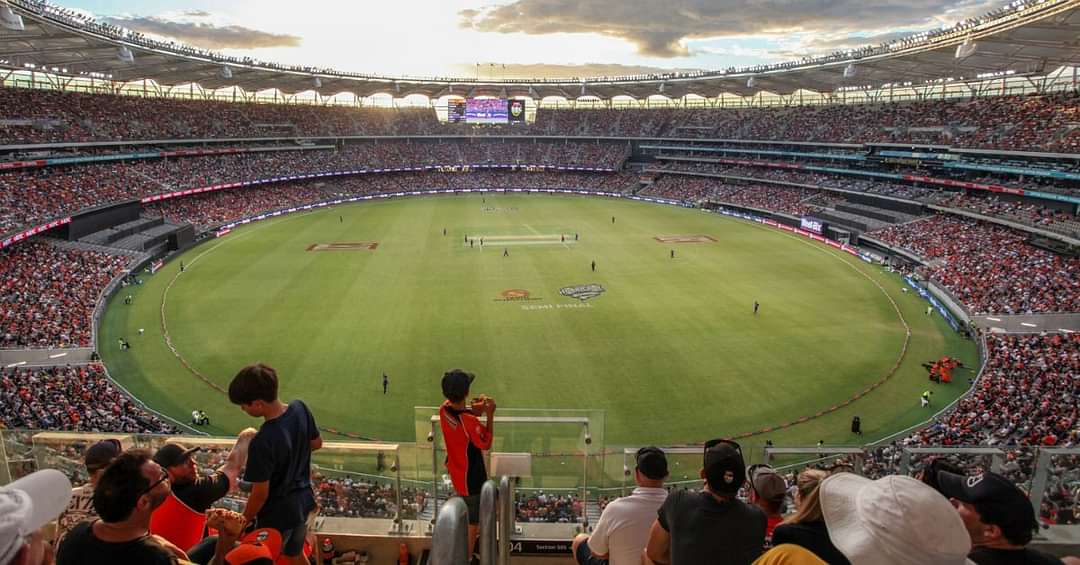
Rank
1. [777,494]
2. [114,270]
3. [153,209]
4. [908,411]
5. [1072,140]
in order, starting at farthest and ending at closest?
[153,209], [1072,140], [114,270], [908,411], [777,494]

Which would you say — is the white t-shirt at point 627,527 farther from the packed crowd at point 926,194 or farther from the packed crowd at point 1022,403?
the packed crowd at point 926,194

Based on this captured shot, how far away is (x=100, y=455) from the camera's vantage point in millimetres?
4672

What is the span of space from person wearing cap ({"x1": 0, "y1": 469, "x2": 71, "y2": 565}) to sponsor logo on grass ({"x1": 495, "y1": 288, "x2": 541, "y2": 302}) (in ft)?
105

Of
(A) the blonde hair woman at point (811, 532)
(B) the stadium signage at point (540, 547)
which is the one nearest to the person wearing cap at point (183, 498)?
(B) the stadium signage at point (540, 547)

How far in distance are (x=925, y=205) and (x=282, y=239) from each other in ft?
183

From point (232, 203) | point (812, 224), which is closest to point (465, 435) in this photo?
point (812, 224)

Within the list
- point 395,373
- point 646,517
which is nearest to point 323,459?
point 646,517

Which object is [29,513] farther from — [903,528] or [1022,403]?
[1022,403]

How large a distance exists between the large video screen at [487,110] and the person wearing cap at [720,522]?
104297 mm

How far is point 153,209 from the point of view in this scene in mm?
54781

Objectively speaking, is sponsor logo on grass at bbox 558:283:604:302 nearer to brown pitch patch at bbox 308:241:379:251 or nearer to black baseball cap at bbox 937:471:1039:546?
brown pitch patch at bbox 308:241:379:251

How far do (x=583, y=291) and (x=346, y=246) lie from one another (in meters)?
23.4

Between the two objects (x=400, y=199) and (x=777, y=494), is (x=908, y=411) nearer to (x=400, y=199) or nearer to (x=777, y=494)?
(x=777, y=494)

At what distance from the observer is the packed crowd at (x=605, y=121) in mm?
49812
